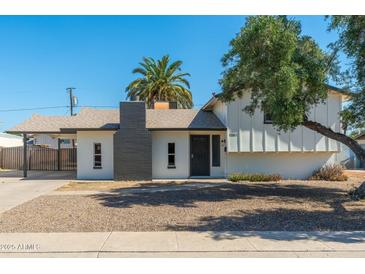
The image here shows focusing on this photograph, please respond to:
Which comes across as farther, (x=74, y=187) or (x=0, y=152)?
(x=0, y=152)

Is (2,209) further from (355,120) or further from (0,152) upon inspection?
(0,152)

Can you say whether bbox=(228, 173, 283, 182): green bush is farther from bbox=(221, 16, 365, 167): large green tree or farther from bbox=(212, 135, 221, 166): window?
bbox=(221, 16, 365, 167): large green tree

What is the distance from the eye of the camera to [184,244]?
20.6 feet

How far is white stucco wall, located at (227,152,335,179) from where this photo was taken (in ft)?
59.6

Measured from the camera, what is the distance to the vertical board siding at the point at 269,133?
17.5m

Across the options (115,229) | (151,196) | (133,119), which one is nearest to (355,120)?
(151,196)

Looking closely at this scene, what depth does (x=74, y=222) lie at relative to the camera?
26.4ft

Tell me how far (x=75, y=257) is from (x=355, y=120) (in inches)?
417

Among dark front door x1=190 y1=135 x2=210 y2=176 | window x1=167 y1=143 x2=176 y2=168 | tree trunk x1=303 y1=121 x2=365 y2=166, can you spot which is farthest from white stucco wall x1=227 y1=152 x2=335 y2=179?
tree trunk x1=303 y1=121 x2=365 y2=166

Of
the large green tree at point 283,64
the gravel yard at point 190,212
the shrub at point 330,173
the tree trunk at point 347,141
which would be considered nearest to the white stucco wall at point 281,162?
the shrub at point 330,173

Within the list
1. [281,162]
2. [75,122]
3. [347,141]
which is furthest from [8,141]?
[347,141]

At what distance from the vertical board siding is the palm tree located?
49.0 feet

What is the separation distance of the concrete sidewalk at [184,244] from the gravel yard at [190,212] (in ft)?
1.76

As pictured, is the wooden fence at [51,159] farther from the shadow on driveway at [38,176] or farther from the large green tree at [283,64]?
the large green tree at [283,64]
